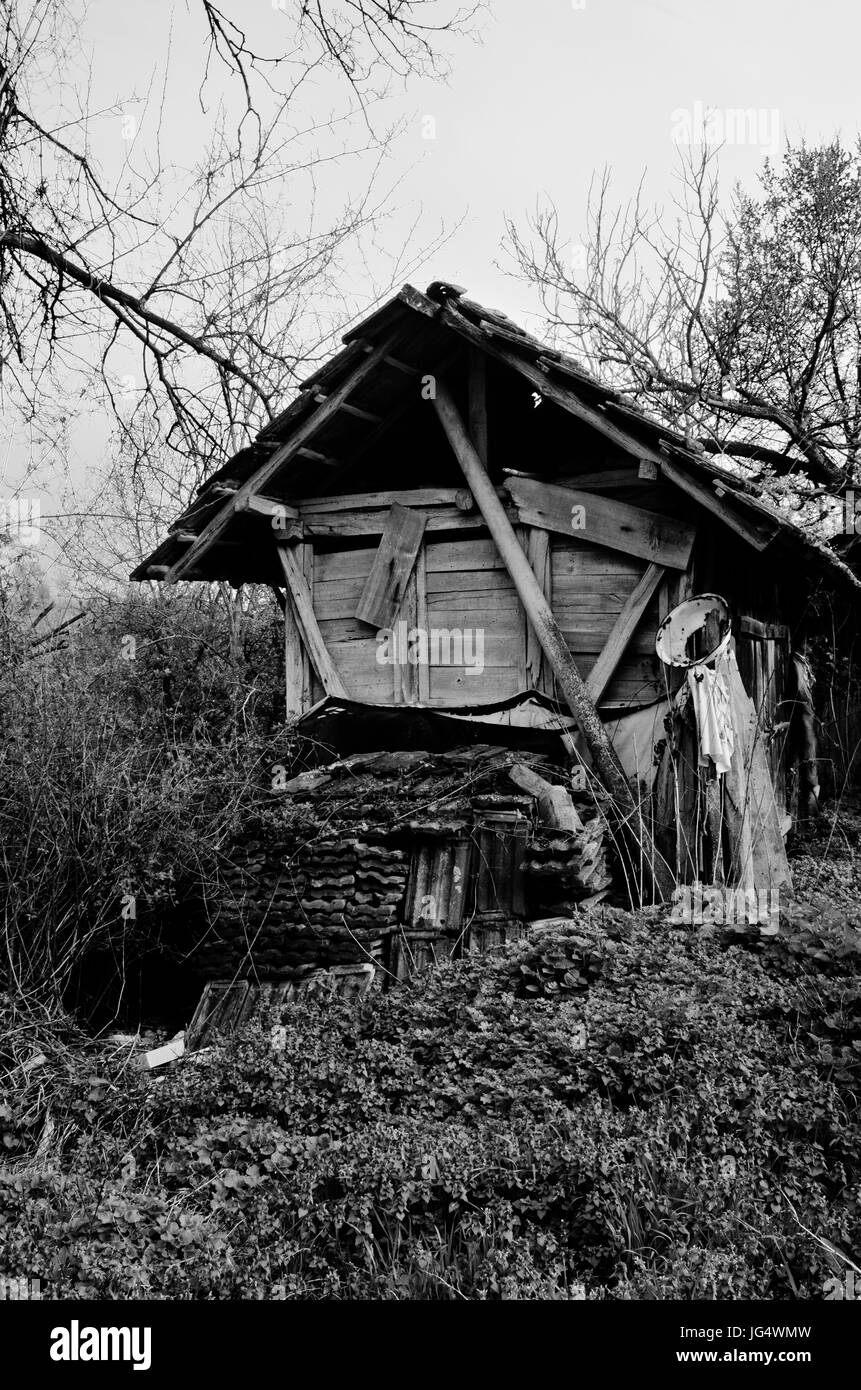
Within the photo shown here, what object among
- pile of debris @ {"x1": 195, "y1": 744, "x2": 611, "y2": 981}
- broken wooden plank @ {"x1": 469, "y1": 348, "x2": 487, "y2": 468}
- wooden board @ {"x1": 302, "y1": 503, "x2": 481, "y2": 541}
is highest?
broken wooden plank @ {"x1": 469, "y1": 348, "x2": 487, "y2": 468}

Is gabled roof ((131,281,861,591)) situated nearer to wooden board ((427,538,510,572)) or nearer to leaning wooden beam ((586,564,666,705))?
leaning wooden beam ((586,564,666,705))

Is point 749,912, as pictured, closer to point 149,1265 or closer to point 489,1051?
point 489,1051

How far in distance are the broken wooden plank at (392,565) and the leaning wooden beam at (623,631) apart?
6.65ft

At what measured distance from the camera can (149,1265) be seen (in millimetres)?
4246

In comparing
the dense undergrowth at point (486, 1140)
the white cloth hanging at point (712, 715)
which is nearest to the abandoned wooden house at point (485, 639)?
the white cloth hanging at point (712, 715)

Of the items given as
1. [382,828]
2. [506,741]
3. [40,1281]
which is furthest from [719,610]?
[40,1281]

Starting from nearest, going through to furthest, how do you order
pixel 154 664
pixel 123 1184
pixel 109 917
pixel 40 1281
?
pixel 40 1281 < pixel 123 1184 < pixel 109 917 < pixel 154 664

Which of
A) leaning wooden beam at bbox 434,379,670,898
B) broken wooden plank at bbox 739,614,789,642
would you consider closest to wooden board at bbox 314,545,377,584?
leaning wooden beam at bbox 434,379,670,898

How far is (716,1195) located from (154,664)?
808 centimetres

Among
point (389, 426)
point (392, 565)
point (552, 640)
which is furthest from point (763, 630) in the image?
point (389, 426)

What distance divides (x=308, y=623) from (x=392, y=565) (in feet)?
3.27

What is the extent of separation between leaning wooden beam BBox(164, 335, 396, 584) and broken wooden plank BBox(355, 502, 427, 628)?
103cm

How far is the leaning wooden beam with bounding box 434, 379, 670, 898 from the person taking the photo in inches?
336

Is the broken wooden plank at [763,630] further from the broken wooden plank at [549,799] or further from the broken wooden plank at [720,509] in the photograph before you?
the broken wooden plank at [549,799]
